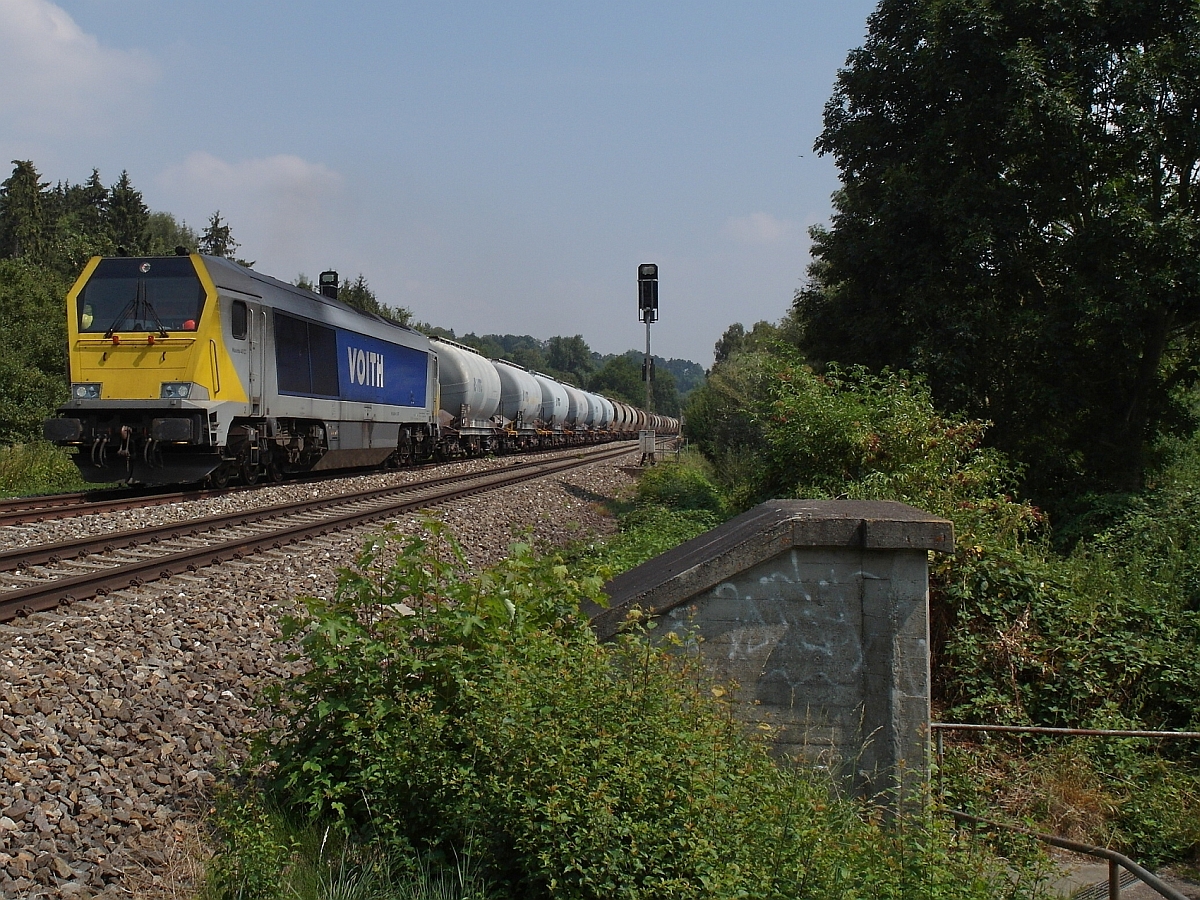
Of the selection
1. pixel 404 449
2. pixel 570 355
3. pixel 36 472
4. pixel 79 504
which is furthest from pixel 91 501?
pixel 570 355

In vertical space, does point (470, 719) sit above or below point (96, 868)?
above

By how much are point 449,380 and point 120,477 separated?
13.5 meters

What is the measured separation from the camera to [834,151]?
17438 mm

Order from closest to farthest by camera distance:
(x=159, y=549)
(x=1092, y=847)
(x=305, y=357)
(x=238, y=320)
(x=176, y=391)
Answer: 1. (x=1092, y=847)
2. (x=159, y=549)
3. (x=176, y=391)
4. (x=238, y=320)
5. (x=305, y=357)

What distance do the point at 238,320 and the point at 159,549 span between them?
17.8 ft

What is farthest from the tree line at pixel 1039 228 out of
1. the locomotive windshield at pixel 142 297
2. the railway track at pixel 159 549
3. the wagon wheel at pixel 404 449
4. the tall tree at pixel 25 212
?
the tall tree at pixel 25 212

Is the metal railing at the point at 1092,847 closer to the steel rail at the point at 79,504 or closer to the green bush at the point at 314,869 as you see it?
the green bush at the point at 314,869

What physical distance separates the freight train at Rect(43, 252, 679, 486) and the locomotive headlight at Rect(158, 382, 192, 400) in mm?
17

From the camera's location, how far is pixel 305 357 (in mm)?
16234

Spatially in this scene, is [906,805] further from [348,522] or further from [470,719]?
[348,522]

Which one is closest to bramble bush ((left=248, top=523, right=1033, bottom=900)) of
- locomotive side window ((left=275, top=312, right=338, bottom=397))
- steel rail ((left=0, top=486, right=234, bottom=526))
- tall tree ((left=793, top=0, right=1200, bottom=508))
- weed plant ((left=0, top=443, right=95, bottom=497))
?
steel rail ((left=0, top=486, right=234, bottom=526))

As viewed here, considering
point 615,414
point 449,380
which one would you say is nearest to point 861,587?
point 449,380

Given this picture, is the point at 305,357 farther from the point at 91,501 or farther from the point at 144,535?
the point at 144,535

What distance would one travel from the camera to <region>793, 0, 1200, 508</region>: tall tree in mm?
12781
